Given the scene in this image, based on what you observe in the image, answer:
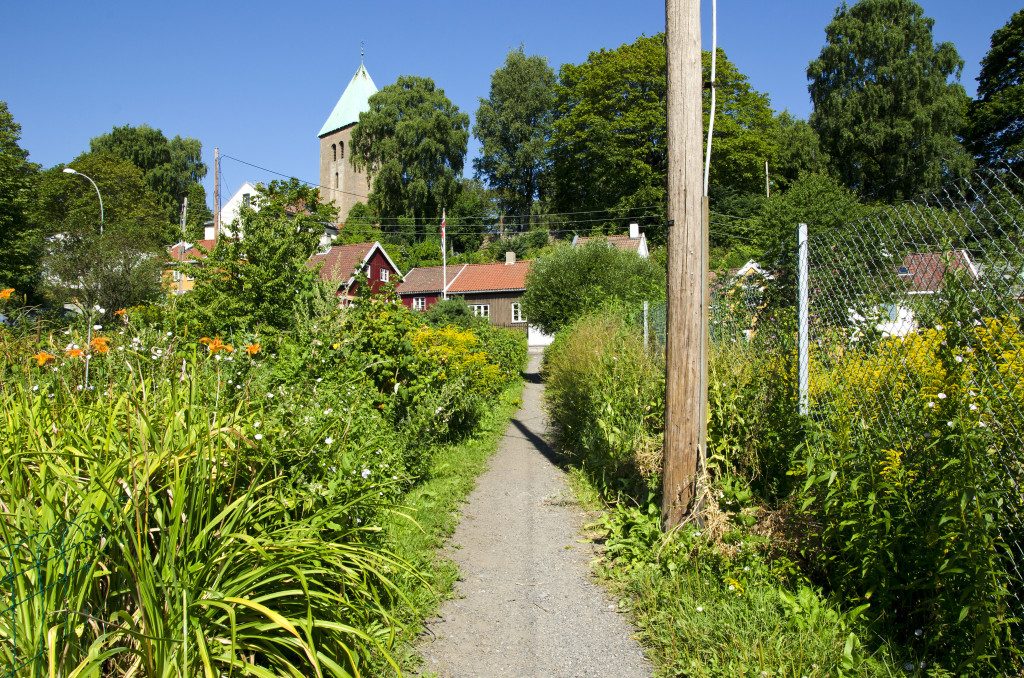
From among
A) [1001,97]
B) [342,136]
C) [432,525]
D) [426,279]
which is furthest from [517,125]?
[432,525]

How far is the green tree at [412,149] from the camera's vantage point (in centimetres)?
5178

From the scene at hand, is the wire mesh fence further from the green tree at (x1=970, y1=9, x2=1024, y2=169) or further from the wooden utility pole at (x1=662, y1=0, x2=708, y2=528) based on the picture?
the green tree at (x1=970, y1=9, x2=1024, y2=169)

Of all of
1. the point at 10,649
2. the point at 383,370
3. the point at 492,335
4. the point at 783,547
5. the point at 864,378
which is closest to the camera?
the point at 10,649

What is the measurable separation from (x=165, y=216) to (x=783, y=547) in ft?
176

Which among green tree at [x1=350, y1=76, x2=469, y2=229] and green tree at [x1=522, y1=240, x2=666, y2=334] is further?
green tree at [x1=350, y1=76, x2=469, y2=229]

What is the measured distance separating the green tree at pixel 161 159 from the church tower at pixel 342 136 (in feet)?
44.5

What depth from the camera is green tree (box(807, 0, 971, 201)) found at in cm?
3738

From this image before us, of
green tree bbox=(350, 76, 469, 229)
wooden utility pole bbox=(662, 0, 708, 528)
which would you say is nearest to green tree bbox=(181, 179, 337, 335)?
wooden utility pole bbox=(662, 0, 708, 528)

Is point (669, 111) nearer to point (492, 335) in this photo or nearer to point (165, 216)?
point (492, 335)

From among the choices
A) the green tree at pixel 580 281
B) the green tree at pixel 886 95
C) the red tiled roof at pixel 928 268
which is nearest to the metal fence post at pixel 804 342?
the red tiled roof at pixel 928 268

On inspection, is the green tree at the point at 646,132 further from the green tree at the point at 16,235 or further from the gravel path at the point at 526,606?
the gravel path at the point at 526,606

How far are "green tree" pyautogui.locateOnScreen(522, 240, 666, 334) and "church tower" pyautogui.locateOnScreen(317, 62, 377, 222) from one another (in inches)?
2188

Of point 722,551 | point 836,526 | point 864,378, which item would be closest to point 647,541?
point 722,551

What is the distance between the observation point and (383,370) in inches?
267
